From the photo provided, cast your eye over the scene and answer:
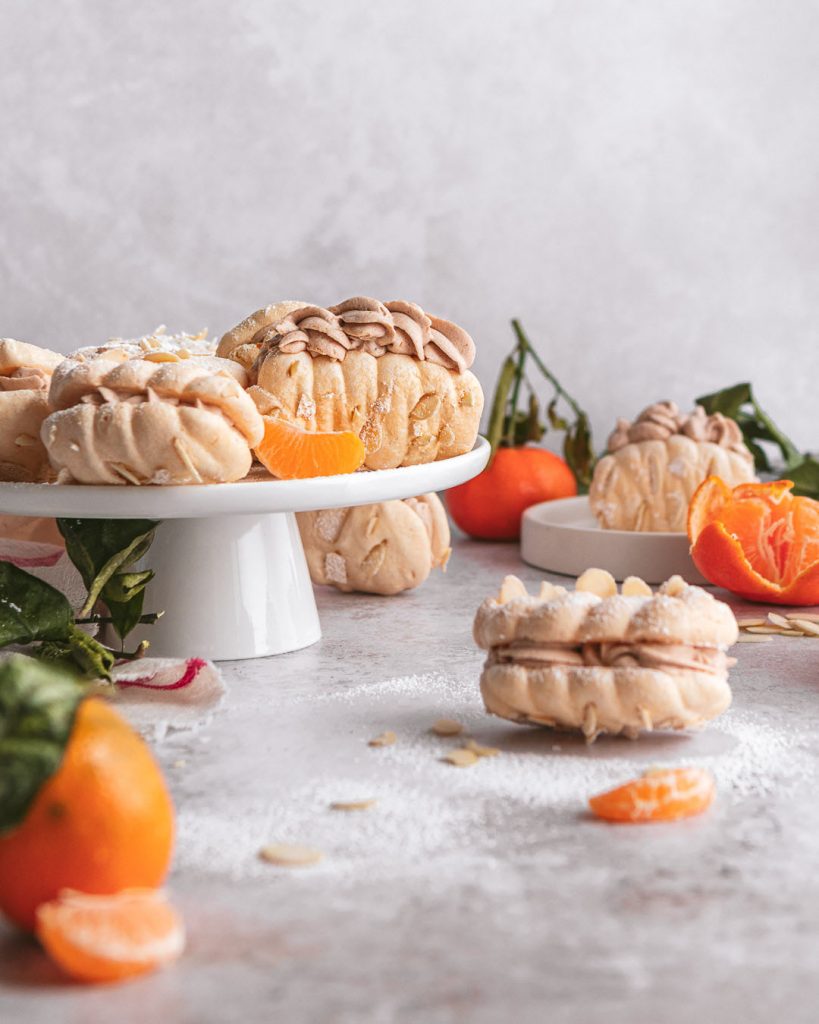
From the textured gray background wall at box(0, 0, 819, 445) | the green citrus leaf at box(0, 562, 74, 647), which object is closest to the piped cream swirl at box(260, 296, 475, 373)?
the green citrus leaf at box(0, 562, 74, 647)

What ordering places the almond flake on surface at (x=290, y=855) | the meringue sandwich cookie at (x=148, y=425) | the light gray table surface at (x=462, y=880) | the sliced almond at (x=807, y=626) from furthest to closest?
the sliced almond at (x=807, y=626) < the meringue sandwich cookie at (x=148, y=425) < the almond flake on surface at (x=290, y=855) < the light gray table surface at (x=462, y=880)

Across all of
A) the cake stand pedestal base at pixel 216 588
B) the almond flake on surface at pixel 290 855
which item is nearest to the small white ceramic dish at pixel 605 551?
the cake stand pedestal base at pixel 216 588

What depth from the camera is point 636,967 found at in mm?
596

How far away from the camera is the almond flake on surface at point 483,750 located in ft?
2.84

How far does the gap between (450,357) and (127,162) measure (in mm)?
1117

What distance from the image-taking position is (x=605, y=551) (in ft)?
4.81

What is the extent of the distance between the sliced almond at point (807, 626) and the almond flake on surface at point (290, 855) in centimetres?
65

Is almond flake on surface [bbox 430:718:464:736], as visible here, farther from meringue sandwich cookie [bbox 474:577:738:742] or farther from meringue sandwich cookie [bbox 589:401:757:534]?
meringue sandwich cookie [bbox 589:401:757:534]

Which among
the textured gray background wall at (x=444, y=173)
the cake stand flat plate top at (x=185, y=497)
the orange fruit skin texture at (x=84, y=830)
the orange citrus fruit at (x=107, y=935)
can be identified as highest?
the textured gray background wall at (x=444, y=173)

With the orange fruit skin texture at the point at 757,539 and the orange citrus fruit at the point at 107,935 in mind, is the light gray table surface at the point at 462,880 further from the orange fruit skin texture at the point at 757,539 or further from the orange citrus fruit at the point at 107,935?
the orange fruit skin texture at the point at 757,539

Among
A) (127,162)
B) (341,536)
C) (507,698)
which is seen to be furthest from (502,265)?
(507,698)

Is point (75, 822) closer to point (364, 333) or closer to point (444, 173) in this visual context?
point (364, 333)

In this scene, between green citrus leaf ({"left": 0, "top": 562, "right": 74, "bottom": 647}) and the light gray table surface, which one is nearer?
the light gray table surface

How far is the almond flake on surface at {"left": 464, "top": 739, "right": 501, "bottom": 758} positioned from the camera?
0.86 meters
